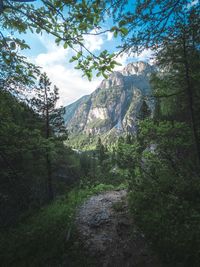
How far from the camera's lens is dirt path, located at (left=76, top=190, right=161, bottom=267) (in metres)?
5.31

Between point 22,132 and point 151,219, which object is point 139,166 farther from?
point 22,132

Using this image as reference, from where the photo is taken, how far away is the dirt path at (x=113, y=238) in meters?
5.31

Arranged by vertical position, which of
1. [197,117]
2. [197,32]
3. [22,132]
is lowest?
[22,132]

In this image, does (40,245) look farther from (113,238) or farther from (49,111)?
(49,111)

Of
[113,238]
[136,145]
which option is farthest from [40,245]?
[136,145]

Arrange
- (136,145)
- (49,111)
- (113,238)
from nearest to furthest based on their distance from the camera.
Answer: (113,238), (136,145), (49,111)

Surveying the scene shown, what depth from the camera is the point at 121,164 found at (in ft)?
39.9

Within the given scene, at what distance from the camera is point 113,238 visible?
6.43m

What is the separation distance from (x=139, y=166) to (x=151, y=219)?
4.58 metres

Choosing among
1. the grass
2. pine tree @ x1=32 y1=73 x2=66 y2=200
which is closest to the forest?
the grass

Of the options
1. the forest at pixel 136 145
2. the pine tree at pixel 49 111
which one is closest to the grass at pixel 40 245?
the forest at pixel 136 145

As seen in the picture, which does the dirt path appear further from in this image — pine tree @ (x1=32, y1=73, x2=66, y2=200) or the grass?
pine tree @ (x1=32, y1=73, x2=66, y2=200)

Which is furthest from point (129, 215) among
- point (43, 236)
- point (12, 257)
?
point (12, 257)

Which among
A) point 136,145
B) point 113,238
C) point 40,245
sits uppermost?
point 136,145
